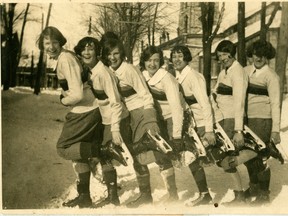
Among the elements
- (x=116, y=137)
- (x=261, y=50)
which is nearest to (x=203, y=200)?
(x=116, y=137)

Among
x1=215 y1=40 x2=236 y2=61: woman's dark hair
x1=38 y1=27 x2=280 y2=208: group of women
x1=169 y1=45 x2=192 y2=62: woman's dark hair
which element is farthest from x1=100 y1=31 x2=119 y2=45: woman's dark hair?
x1=215 y1=40 x2=236 y2=61: woman's dark hair

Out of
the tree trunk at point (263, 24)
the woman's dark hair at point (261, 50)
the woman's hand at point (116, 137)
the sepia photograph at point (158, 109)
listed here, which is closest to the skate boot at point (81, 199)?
the sepia photograph at point (158, 109)

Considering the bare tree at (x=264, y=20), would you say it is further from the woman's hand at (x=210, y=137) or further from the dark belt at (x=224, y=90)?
the woman's hand at (x=210, y=137)

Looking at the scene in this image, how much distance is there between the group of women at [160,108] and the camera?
3658 mm

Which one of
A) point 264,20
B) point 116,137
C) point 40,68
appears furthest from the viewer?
point 40,68

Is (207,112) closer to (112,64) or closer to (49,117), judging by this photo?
(112,64)

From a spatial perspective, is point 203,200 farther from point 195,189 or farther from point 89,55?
point 89,55

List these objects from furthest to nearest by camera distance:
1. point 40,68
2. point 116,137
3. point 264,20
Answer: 1. point 40,68
2. point 264,20
3. point 116,137

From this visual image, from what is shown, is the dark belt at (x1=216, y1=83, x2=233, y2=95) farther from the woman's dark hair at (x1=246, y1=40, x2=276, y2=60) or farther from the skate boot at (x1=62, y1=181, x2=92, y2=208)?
the skate boot at (x1=62, y1=181, x2=92, y2=208)

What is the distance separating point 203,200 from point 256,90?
2.95 feet

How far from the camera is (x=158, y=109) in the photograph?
3.68 meters

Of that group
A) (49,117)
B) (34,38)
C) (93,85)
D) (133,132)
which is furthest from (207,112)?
(34,38)

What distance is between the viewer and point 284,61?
12.3ft

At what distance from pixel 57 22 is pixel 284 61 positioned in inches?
68.0
